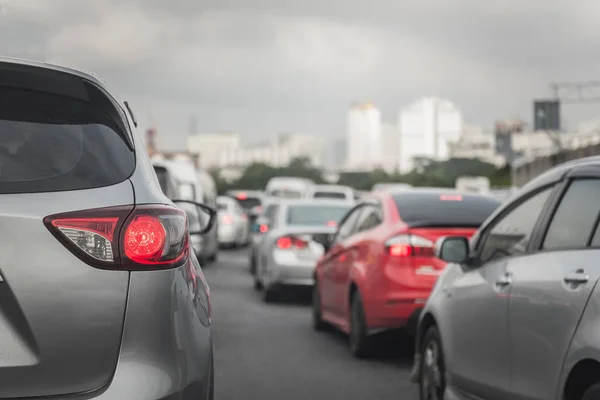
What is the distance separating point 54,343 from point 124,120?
84cm

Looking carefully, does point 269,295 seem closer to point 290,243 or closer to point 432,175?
point 290,243

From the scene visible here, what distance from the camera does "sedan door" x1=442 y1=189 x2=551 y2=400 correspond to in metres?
5.54

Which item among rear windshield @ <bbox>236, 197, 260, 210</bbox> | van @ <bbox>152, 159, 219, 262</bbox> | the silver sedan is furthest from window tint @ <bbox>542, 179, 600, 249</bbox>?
rear windshield @ <bbox>236, 197, 260, 210</bbox>

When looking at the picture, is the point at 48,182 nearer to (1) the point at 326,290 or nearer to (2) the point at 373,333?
(2) the point at 373,333

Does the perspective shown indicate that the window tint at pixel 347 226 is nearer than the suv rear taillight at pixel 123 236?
No

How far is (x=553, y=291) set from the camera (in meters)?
4.80

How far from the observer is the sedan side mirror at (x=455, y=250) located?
6.25 m

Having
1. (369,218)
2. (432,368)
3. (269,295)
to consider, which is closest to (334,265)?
(369,218)

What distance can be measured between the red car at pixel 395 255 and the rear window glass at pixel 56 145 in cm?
595

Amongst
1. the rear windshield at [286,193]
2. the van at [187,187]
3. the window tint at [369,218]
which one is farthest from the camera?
the rear windshield at [286,193]

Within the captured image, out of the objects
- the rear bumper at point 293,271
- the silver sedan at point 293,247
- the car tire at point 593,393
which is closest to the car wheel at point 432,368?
the car tire at point 593,393

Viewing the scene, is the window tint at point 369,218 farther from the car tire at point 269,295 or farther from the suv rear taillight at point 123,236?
the suv rear taillight at point 123,236

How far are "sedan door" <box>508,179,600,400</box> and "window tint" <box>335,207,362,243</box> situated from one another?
6014mm

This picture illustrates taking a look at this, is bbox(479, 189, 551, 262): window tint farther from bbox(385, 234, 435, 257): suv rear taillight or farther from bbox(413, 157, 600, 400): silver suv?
bbox(385, 234, 435, 257): suv rear taillight
